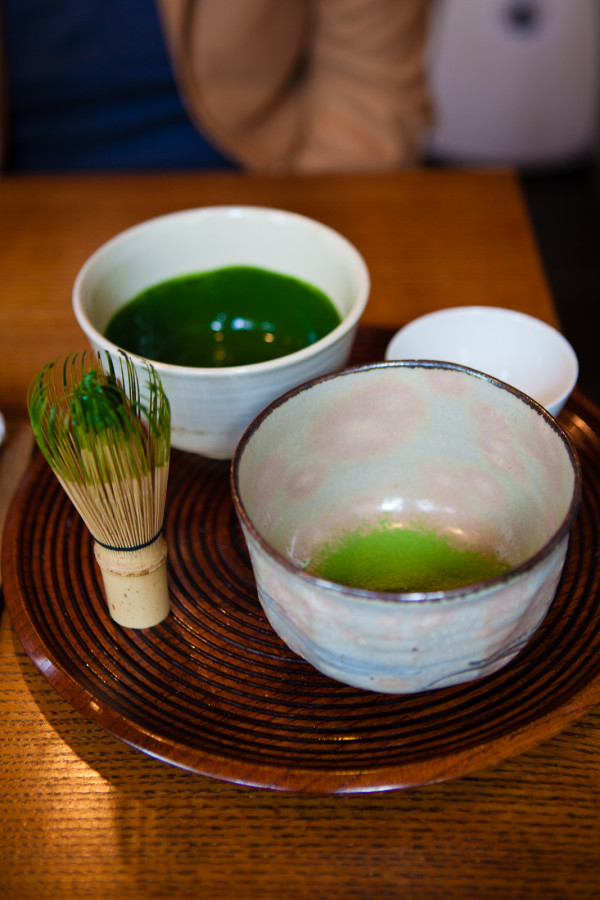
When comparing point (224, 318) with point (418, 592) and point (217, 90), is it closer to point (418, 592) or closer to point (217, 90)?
point (418, 592)

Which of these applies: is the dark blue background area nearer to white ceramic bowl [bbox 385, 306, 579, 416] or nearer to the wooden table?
white ceramic bowl [bbox 385, 306, 579, 416]

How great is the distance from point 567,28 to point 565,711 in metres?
1.72

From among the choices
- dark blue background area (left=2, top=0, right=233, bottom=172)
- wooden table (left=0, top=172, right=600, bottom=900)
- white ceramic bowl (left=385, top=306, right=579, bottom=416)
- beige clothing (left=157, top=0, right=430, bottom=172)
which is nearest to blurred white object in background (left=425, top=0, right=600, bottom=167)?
beige clothing (left=157, top=0, right=430, bottom=172)

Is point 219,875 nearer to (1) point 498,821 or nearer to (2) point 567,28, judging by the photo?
(1) point 498,821

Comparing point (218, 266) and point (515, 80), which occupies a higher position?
point (218, 266)

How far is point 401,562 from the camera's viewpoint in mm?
473

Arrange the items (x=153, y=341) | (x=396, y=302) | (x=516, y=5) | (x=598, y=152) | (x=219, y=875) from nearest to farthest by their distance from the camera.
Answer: (x=219, y=875)
(x=153, y=341)
(x=396, y=302)
(x=516, y=5)
(x=598, y=152)

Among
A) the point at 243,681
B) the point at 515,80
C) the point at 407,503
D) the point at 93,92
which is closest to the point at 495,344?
the point at 407,503

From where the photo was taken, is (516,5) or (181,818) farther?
(516,5)

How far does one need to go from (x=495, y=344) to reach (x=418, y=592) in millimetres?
275

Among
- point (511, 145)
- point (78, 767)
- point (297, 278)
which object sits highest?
point (297, 278)

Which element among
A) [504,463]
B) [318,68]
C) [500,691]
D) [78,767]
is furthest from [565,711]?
[318,68]

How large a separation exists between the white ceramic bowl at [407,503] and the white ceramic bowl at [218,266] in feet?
0.12

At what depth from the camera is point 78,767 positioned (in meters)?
0.41
